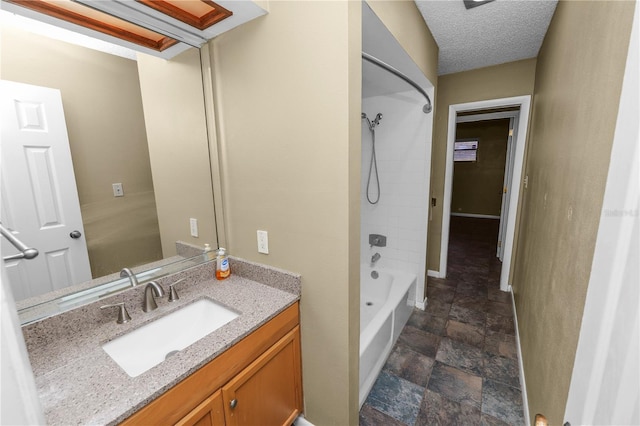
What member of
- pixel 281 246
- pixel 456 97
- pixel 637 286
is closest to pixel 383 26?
pixel 281 246

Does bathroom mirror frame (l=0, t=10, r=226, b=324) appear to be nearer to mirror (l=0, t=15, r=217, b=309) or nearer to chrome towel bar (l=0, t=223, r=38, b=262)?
mirror (l=0, t=15, r=217, b=309)

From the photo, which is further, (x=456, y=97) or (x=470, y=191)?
(x=470, y=191)

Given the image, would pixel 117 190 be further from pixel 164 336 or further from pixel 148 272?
pixel 164 336

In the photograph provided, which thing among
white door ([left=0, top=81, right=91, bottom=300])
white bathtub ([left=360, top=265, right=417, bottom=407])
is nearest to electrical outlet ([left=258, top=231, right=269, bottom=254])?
white door ([left=0, top=81, right=91, bottom=300])

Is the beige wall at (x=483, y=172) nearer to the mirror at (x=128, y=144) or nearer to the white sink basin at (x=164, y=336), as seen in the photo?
the mirror at (x=128, y=144)

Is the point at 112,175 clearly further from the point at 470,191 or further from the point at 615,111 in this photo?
the point at 470,191

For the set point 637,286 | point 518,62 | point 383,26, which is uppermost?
point 518,62

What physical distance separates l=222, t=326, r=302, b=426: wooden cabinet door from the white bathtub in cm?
48

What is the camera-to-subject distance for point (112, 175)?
1.22 m

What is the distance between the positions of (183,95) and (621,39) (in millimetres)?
1724

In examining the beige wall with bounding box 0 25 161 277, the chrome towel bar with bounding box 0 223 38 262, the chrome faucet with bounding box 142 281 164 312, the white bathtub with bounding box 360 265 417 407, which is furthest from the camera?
the white bathtub with bounding box 360 265 417 407

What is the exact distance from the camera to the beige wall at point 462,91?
2.70 meters

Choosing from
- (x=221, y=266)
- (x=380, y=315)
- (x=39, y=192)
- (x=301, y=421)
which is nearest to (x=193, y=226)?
(x=221, y=266)

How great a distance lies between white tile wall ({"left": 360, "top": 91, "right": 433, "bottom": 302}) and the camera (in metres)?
2.57
